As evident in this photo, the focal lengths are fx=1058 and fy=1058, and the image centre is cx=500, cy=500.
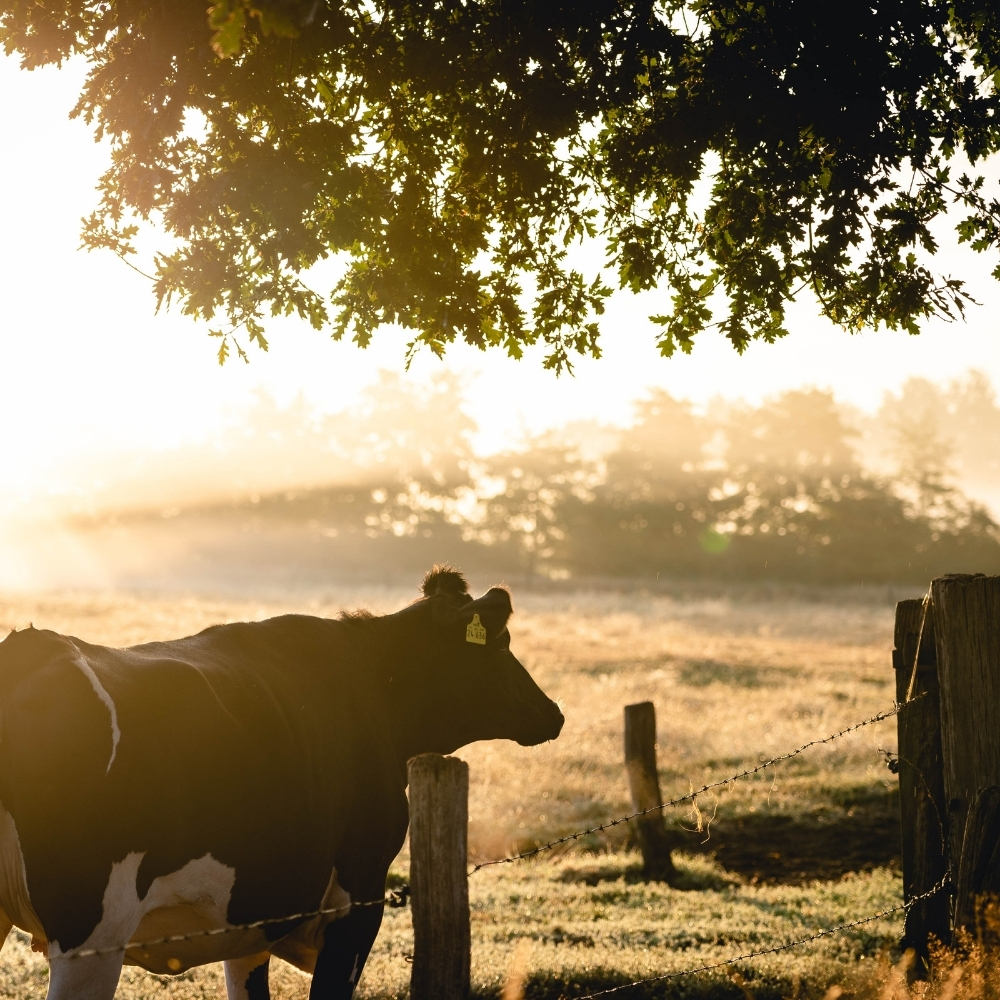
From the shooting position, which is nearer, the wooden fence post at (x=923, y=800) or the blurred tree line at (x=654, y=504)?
the wooden fence post at (x=923, y=800)

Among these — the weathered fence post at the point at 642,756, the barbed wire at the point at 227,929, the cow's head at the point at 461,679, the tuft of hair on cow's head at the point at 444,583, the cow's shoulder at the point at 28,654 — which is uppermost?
the tuft of hair on cow's head at the point at 444,583

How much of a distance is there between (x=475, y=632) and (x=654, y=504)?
175 feet

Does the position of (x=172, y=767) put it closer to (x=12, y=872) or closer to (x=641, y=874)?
(x=12, y=872)

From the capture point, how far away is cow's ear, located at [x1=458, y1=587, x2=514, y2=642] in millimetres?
6422

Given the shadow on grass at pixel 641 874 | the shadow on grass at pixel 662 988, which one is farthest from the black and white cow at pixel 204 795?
the shadow on grass at pixel 641 874

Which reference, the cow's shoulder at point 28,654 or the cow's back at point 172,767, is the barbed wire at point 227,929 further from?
the cow's shoulder at point 28,654

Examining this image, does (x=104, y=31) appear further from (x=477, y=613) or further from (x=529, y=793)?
(x=529, y=793)

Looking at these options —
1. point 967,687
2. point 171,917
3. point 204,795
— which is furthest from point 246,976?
point 967,687

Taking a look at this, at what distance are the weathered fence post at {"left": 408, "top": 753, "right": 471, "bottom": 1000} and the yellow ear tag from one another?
6.51 ft

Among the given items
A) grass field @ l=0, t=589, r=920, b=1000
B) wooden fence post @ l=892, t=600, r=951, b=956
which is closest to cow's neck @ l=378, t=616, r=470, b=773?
grass field @ l=0, t=589, r=920, b=1000

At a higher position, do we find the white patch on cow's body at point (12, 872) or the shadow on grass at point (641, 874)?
the white patch on cow's body at point (12, 872)

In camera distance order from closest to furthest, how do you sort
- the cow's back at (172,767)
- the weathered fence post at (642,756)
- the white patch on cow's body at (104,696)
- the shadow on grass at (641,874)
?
the cow's back at (172,767) → the white patch on cow's body at (104,696) → the shadow on grass at (641,874) → the weathered fence post at (642,756)

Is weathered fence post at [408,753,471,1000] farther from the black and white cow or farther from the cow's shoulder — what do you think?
the cow's shoulder

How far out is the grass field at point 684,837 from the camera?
7.06 metres
